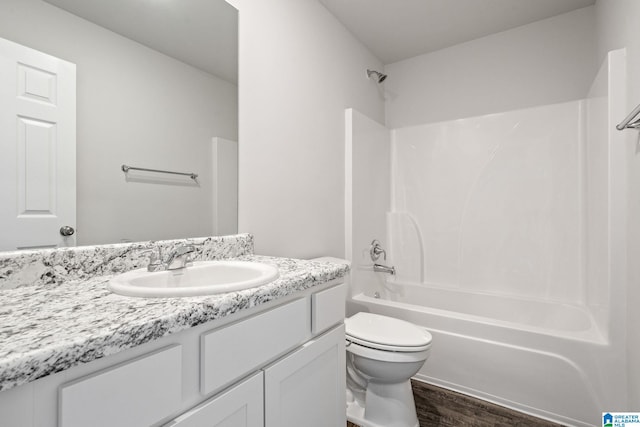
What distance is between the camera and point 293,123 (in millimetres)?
1785

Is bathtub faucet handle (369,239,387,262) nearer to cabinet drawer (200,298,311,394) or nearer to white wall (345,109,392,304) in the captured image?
white wall (345,109,392,304)

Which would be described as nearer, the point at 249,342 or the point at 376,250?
the point at 249,342

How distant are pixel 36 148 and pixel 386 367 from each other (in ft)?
5.18

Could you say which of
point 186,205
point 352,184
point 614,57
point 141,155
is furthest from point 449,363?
point 141,155

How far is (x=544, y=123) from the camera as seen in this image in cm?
224

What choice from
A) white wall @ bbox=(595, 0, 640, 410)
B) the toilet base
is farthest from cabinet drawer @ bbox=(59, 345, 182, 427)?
white wall @ bbox=(595, 0, 640, 410)

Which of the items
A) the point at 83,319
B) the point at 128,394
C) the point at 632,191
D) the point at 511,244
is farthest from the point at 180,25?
the point at 511,244

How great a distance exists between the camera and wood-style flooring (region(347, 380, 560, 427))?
160 cm

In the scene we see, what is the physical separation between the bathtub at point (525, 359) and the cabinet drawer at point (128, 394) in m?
1.66

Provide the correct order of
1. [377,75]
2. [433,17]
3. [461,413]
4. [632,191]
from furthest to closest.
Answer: [377,75]
[433,17]
[461,413]
[632,191]

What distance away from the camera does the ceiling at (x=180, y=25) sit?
100cm

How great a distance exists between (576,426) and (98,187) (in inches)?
95.3

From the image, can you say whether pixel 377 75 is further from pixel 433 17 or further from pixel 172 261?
pixel 172 261

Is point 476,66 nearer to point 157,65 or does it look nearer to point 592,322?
point 592,322
